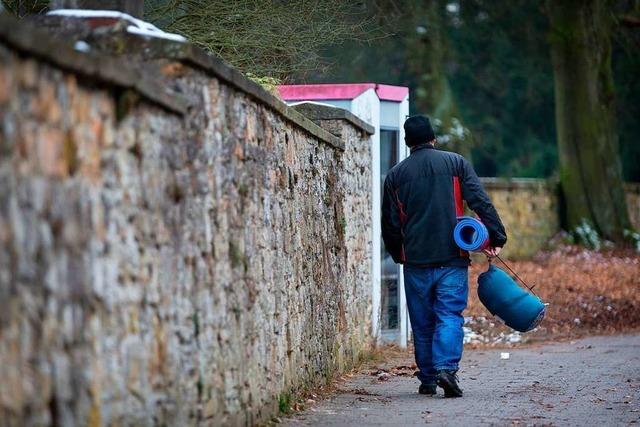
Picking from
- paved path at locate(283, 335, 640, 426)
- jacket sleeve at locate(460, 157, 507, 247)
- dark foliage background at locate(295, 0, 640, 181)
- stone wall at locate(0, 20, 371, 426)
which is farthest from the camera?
dark foliage background at locate(295, 0, 640, 181)

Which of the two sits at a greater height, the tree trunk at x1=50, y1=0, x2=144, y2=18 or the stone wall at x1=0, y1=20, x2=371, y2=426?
the tree trunk at x1=50, y1=0, x2=144, y2=18

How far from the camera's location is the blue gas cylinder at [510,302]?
8852 millimetres

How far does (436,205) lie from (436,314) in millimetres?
748

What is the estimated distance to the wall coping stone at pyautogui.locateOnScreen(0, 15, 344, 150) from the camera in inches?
153

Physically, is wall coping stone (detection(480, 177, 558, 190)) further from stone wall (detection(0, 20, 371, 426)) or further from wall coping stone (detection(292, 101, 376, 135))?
stone wall (detection(0, 20, 371, 426))

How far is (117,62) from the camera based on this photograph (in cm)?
475

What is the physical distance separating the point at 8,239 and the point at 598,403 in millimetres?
5298

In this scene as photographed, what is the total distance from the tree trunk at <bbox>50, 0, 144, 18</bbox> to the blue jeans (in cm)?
312

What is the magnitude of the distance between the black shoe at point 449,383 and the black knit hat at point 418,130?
5.44ft

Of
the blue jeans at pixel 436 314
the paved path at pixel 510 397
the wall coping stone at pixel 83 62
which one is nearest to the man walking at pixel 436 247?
the blue jeans at pixel 436 314

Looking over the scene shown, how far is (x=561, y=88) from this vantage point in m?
26.9

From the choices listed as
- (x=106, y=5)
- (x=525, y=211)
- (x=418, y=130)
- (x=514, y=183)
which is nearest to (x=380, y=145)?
(x=418, y=130)

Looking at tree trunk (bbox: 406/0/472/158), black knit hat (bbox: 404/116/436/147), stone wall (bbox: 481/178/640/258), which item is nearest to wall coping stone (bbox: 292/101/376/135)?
black knit hat (bbox: 404/116/436/147)

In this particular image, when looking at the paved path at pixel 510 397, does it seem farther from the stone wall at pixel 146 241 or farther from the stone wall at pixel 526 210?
the stone wall at pixel 526 210
